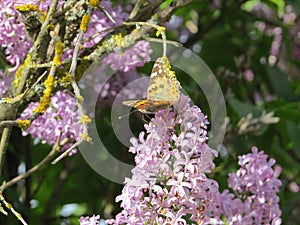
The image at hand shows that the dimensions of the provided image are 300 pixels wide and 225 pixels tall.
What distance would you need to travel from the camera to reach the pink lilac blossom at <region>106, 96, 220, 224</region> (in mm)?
1064

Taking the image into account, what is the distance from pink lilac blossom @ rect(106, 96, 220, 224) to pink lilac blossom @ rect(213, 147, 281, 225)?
10.0 inches

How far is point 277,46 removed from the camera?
2766mm

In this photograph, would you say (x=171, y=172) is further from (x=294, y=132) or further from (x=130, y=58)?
(x=294, y=132)

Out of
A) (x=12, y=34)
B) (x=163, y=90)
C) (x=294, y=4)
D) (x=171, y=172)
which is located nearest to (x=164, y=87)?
(x=163, y=90)

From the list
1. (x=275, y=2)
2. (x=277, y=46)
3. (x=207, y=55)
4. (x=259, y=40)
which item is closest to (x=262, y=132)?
(x=275, y=2)

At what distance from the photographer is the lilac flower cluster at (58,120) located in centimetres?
145

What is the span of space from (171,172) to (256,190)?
1.08ft

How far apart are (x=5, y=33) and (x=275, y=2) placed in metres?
0.74

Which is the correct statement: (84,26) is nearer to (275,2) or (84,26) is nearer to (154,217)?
(154,217)

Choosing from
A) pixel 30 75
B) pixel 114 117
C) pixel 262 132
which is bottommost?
pixel 262 132

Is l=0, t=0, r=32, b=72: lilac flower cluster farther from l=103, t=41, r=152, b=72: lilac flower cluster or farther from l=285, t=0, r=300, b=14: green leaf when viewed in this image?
l=285, t=0, r=300, b=14: green leaf

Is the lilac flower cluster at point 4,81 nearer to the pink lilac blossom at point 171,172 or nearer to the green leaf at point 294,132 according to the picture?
the pink lilac blossom at point 171,172

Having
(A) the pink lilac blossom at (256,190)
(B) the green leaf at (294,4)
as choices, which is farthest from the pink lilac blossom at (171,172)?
(B) the green leaf at (294,4)

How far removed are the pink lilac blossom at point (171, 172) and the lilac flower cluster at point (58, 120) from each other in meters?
0.39
